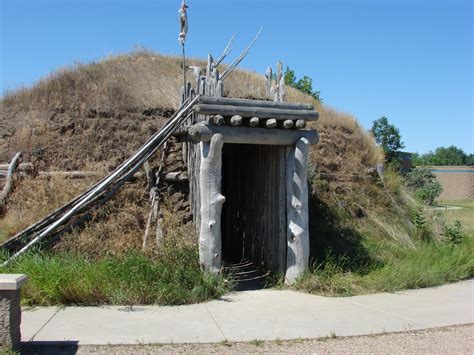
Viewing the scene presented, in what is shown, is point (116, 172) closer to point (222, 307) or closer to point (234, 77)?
point (222, 307)

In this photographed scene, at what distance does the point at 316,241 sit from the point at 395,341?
14.5 ft

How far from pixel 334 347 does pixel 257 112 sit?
13.7 ft

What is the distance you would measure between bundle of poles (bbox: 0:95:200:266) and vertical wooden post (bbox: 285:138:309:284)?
82.8 inches

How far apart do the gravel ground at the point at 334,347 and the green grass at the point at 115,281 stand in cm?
172

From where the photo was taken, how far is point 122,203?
9883 millimetres

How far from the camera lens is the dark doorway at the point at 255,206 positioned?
908 centimetres

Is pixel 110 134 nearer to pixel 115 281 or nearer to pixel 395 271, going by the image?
pixel 115 281

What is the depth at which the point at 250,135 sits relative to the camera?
8.51m

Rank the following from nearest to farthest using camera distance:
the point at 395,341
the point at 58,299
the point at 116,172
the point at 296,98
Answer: the point at 395,341 < the point at 58,299 < the point at 116,172 < the point at 296,98

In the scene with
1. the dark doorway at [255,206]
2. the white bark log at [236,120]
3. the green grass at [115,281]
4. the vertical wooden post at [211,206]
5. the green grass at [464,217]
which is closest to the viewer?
the green grass at [115,281]

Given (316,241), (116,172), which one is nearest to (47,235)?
(116,172)

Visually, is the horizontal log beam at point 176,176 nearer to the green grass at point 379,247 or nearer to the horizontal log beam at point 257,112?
the horizontal log beam at point 257,112

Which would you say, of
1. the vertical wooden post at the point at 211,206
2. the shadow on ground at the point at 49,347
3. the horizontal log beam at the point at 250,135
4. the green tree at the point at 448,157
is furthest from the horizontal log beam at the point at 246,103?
the green tree at the point at 448,157

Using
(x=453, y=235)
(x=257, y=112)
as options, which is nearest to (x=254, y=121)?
(x=257, y=112)
